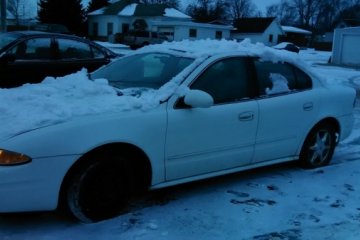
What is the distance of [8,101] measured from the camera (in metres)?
4.29

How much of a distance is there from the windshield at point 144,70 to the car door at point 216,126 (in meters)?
0.32

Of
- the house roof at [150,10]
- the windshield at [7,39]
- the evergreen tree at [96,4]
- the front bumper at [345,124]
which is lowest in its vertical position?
the front bumper at [345,124]

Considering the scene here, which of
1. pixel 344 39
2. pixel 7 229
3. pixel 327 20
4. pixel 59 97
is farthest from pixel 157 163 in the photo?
pixel 327 20

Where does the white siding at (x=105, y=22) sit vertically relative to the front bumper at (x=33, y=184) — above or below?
above

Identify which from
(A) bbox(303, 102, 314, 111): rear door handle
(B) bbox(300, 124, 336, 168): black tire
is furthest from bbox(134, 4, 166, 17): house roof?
(A) bbox(303, 102, 314, 111): rear door handle

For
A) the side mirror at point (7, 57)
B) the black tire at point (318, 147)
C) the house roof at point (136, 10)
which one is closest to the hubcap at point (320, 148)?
the black tire at point (318, 147)

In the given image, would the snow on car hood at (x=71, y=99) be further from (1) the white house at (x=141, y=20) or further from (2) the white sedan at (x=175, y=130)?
(1) the white house at (x=141, y=20)

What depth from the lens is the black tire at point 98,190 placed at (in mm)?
3951

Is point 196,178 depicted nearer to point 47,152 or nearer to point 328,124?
point 47,152

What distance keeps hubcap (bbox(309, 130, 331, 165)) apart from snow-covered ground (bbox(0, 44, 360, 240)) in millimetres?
251

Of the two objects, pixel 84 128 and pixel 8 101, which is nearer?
pixel 84 128

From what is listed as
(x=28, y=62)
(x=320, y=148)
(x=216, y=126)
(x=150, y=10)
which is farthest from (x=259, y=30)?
(x=216, y=126)

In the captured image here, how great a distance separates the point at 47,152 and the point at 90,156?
38 centimetres

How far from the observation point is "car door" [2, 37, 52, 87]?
28.4 feet
